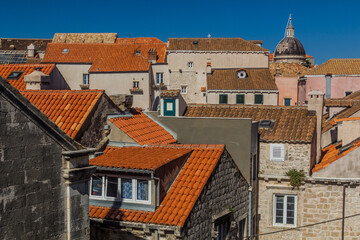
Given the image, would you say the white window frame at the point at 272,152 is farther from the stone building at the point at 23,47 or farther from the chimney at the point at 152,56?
the stone building at the point at 23,47

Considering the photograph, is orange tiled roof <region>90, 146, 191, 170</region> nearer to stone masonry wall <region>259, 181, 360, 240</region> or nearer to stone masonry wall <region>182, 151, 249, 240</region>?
stone masonry wall <region>182, 151, 249, 240</region>

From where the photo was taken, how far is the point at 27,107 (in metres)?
7.99

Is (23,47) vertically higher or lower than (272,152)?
higher

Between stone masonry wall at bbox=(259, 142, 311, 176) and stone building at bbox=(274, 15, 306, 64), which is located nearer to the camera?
stone masonry wall at bbox=(259, 142, 311, 176)

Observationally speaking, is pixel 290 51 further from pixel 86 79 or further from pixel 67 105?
pixel 67 105

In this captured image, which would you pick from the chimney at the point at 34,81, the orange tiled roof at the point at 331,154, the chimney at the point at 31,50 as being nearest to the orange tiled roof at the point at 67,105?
the chimney at the point at 34,81

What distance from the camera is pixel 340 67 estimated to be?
5116cm

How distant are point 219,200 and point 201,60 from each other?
43.8m

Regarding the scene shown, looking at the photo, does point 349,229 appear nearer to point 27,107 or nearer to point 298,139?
point 298,139

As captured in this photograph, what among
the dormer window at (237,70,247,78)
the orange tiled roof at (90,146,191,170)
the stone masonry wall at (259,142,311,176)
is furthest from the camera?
the dormer window at (237,70,247,78)

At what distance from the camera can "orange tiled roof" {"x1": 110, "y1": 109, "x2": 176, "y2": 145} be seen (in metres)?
16.0

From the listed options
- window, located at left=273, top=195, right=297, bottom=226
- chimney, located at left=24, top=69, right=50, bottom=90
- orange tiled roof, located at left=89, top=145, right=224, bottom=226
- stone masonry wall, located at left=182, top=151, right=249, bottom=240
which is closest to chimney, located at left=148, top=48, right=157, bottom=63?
chimney, located at left=24, top=69, right=50, bottom=90

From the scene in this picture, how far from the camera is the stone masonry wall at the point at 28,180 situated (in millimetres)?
7633

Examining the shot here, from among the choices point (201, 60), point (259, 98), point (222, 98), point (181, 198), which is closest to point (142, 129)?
point (181, 198)
